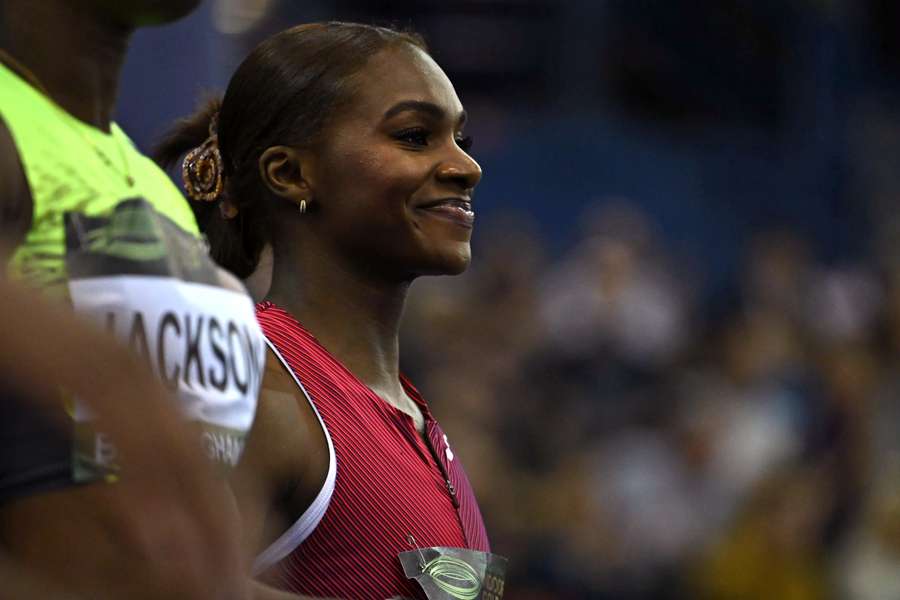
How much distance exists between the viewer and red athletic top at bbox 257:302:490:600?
7.62 ft

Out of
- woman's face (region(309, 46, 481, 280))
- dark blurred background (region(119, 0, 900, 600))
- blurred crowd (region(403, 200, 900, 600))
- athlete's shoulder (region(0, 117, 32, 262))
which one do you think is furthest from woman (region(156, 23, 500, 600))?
blurred crowd (region(403, 200, 900, 600))

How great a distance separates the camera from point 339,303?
8.68ft

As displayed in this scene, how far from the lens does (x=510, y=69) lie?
9125mm

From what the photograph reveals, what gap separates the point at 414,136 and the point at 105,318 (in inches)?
47.5

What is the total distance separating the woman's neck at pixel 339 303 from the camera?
264cm

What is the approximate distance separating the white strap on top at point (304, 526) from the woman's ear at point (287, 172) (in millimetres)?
423

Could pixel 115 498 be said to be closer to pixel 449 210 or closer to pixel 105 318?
pixel 105 318

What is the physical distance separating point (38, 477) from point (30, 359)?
0.17 m

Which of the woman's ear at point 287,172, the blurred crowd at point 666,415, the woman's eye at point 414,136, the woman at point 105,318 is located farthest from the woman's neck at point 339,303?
the blurred crowd at point 666,415

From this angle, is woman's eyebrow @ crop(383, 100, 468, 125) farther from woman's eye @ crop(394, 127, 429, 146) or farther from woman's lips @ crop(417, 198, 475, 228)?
woman's lips @ crop(417, 198, 475, 228)

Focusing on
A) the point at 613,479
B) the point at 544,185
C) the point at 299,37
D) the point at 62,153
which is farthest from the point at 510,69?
the point at 62,153

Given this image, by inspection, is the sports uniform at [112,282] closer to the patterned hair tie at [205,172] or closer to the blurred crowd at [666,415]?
the patterned hair tie at [205,172]

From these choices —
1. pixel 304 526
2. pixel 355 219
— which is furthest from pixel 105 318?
pixel 355 219

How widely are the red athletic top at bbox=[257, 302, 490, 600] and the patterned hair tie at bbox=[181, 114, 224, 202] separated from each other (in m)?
0.22
